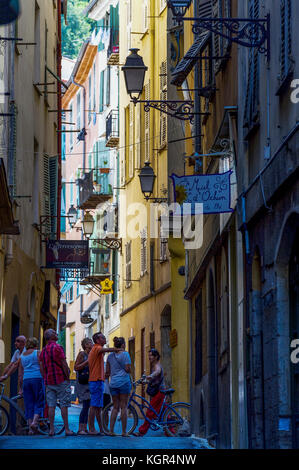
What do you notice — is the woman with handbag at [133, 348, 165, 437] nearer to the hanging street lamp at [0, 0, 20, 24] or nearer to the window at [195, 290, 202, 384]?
the window at [195, 290, 202, 384]

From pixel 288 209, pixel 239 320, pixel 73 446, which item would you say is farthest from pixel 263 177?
pixel 73 446

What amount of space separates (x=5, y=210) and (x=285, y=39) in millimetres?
7717

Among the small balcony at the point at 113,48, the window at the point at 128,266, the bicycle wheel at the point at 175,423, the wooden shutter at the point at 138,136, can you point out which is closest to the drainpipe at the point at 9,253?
the bicycle wheel at the point at 175,423

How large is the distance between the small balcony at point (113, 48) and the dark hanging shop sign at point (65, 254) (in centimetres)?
1651

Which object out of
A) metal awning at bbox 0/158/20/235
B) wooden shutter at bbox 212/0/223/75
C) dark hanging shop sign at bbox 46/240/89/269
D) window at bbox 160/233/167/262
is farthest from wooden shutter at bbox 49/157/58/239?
wooden shutter at bbox 212/0/223/75

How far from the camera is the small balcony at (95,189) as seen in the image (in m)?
45.7

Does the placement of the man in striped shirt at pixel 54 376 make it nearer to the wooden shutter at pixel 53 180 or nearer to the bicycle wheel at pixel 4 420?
the bicycle wheel at pixel 4 420

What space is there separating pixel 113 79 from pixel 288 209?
35.7m

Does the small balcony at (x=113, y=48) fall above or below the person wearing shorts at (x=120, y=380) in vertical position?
above

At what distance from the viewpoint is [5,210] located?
1770cm

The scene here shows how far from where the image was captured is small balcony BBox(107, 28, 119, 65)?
1692 inches

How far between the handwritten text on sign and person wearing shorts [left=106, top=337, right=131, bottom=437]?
15.3ft

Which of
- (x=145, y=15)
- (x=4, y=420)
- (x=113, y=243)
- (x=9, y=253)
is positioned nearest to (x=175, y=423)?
(x=4, y=420)
